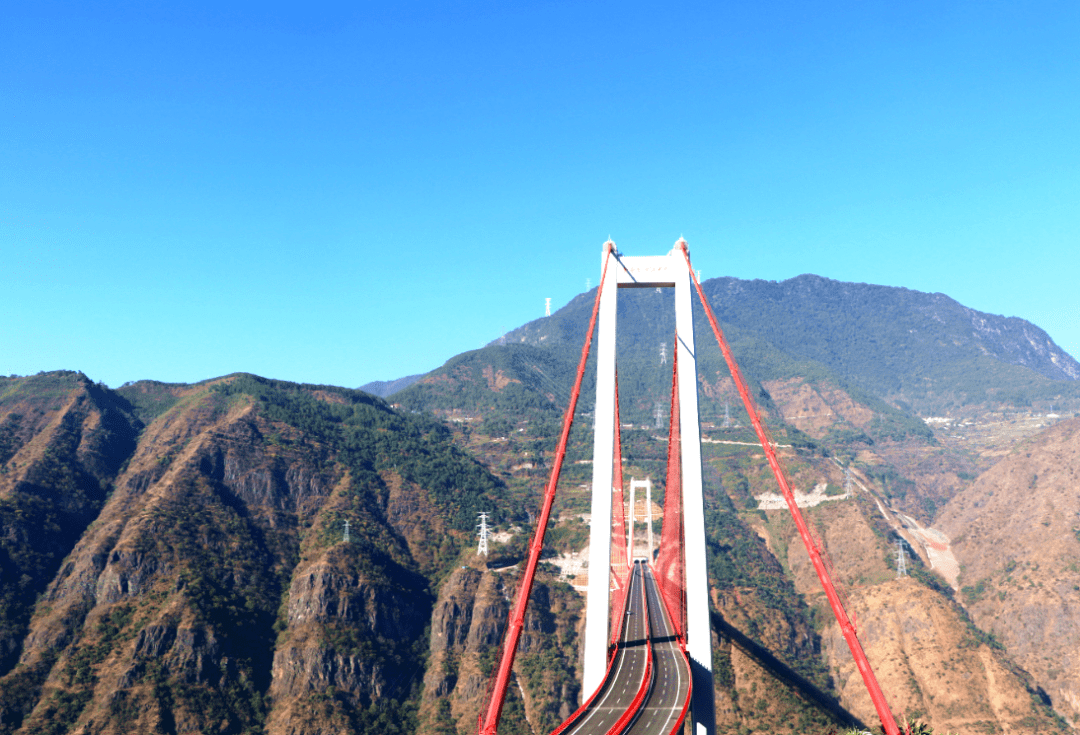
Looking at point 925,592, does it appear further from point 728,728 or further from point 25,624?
point 25,624

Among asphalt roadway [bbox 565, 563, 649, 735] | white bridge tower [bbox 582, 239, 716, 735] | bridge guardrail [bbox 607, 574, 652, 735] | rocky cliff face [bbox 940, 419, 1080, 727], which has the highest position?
white bridge tower [bbox 582, 239, 716, 735]

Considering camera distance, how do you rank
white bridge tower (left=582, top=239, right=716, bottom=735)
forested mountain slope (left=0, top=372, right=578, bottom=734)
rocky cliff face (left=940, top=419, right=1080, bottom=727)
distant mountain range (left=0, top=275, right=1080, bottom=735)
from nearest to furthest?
white bridge tower (left=582, top=239, right=716, bottom=735)
forested mountain slope (left=0, top=372, right=578, bottom=734)
distant mountain range (left=0, top=275, right=1080, bottom=735)
rocky cliff face (left=940, top=419, right=1080, bottom=727)

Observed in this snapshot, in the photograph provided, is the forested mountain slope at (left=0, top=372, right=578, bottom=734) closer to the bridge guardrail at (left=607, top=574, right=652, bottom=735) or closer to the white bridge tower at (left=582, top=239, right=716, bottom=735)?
the bridge guardrail at (left=607, top=574, right=652, bottom=735)

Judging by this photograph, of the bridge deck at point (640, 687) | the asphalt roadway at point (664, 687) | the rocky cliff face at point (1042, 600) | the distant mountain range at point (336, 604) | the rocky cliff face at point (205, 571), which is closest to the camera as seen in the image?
the bridge deck at point (640, 687)

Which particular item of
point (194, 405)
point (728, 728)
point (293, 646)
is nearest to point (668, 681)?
point (728, 728)

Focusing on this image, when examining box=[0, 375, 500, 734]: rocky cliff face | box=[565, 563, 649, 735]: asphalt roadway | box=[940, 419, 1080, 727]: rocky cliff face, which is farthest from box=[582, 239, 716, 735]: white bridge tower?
box=[940, 419, 1080, 727]: rocky cliff face

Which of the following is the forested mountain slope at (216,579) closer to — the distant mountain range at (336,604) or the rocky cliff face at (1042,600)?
the distant mountain range at (336,604)

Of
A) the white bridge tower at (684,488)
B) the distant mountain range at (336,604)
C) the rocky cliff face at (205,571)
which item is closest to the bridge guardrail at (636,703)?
the white bridge tower at (684,488)

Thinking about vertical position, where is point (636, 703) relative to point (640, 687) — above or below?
above

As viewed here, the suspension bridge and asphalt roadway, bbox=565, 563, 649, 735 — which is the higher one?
the suspension bridge

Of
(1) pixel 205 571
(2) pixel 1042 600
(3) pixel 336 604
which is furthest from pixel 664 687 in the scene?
(2) pixel 1042 600

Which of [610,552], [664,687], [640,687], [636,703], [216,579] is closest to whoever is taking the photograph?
[610,552]

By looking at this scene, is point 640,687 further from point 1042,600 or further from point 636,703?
point 1042,600
